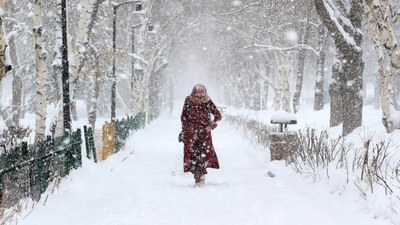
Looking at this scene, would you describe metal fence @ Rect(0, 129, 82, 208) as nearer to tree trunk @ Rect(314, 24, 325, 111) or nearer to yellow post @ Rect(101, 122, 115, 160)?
yellow post @ Rect(101, 122, 115, 160)

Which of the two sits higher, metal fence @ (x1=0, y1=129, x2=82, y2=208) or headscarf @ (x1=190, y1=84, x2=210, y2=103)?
headscarf @ (x1=190, y1=84, x2=210, y2=103)

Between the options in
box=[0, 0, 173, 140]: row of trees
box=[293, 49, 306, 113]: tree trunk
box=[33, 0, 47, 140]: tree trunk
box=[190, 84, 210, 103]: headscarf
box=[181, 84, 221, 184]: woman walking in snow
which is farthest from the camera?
box=[293, 49, 306, 113]: tree trunk

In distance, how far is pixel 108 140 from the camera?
12.9 metres

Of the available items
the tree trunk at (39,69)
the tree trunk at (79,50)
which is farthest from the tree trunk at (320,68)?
the tree trunk at (39,69)

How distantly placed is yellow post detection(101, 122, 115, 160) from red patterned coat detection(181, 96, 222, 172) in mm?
4178

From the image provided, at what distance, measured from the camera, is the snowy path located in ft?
18.9

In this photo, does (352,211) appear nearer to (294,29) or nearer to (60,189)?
(60,189)

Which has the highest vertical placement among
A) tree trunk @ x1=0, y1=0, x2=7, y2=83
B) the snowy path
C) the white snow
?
the white snow

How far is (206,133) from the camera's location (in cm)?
873

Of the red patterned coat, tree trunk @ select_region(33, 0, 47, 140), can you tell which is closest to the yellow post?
tree trunk @ select_region(33, 0, 47, 140)

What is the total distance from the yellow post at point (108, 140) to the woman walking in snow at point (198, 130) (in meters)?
4.19

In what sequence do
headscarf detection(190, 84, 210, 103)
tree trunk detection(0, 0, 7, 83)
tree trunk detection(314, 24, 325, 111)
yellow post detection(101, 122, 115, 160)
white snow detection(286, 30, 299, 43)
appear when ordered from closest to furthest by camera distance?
tree trunk detection(0, 0, 7, 83) < headscarf detection(190, 84, 210, 103) < yellow post detection(101, 122, 115, 160) < tree trunk detection(314, 24, 325, 111) < white snow detection(286, 30, 299, 43)

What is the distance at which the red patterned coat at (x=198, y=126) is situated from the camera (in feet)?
28.4

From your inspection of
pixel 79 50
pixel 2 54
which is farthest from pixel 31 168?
pixel 79 50
